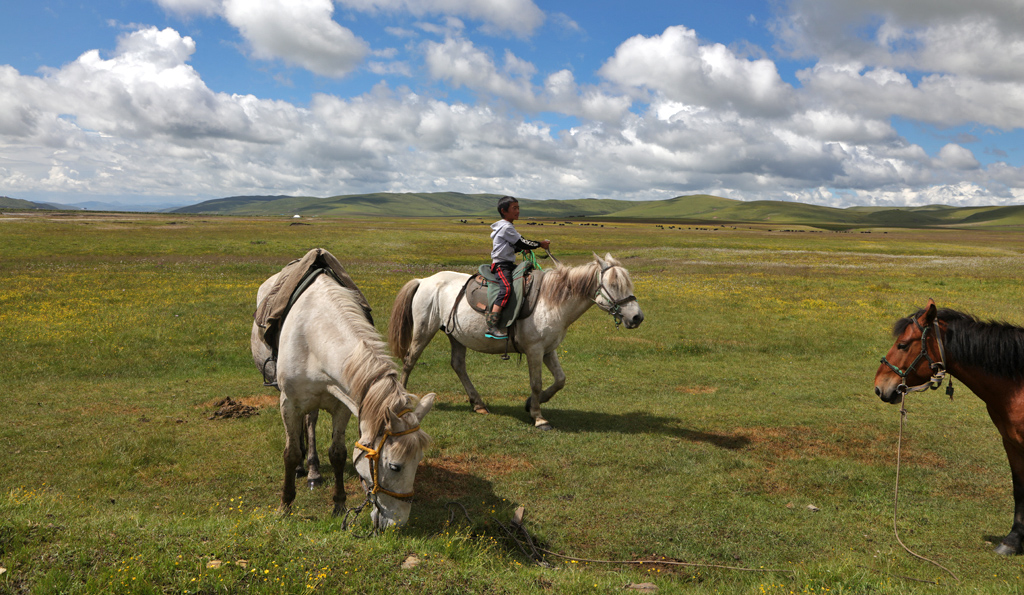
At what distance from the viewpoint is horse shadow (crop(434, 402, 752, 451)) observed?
9.62 m

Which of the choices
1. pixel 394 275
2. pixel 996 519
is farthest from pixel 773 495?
pixel 394 275

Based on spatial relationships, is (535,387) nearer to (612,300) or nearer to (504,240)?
(612,300)

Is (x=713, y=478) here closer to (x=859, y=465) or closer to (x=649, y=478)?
(x=649, y=478)

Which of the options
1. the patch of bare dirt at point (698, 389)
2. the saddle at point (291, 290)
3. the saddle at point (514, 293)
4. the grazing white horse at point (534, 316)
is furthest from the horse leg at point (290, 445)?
the patch of bare dirt at point (698, 389)

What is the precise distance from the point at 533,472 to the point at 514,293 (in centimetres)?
353

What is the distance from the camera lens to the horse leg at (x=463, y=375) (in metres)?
10.9

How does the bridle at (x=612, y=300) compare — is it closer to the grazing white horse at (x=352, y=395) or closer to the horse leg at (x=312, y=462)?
the grazing white horse at (x=352, y=395)

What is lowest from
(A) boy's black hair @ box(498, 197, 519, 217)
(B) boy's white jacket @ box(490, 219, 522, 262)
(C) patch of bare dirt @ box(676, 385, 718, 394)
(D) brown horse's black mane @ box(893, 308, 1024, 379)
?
(C) patch of bare dirt @ box(676, 385, 718, 394)

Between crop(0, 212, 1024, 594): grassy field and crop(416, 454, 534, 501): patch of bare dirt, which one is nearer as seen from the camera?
crop(0, 212, 1024, 594): grassy field

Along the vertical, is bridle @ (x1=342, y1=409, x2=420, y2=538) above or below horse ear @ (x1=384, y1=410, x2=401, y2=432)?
below

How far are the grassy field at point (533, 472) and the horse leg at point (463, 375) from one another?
1.65 ft

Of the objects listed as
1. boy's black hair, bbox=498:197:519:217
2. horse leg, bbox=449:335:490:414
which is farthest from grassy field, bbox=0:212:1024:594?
boy's black hair, bbox=498:197:519:217

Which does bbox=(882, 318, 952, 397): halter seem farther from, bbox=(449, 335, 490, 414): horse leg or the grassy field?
bbox=(449, 335, 490, 414): horse leg

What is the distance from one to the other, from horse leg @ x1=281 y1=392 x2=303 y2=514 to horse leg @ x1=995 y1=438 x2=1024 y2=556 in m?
8.14
